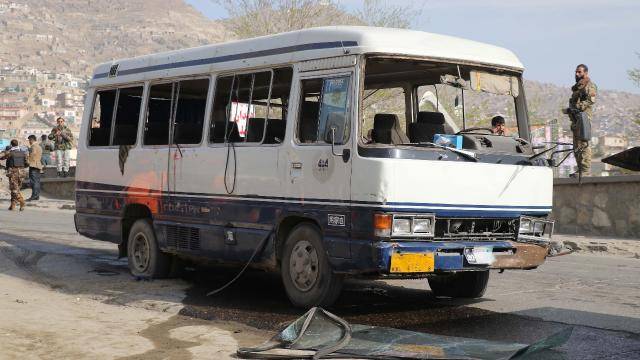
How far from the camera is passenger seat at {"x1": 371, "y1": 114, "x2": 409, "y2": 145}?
8656 millimetres

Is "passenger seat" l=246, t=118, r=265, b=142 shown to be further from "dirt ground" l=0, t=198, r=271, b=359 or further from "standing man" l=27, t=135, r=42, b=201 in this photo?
"standing man" l=27, t=135, r=42, b=201

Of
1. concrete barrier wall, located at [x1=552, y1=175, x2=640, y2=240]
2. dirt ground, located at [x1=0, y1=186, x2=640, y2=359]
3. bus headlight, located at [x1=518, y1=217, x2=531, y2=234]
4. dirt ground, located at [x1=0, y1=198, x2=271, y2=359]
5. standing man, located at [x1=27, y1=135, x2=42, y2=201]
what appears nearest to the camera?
dirt ground, located at [x1=0, y1=198, x2=271, y2=359]

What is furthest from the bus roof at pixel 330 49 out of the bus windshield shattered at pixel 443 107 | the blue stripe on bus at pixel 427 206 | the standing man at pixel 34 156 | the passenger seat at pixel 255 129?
the standing man at pixel 34 156

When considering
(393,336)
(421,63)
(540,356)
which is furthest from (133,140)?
(540,356)

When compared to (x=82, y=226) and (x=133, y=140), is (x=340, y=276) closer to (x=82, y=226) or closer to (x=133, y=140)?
(x=133, y=140)

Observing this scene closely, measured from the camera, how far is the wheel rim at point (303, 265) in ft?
29.8

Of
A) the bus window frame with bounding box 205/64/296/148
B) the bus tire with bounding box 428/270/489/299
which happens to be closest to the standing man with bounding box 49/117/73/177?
the bus window frame with bounding box 205/64/296/148

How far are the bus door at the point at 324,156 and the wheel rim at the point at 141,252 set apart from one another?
334 centimetres

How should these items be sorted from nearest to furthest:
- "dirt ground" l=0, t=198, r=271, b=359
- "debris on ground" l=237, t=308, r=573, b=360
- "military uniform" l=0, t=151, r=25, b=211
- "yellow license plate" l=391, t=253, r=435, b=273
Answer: "debris on ground" l=237, t=308, r=573, b=360
"dirt ground" l=0, t=198, r=271, b=359
"yellow license plate" l=391, t=253, r=435, b=273
"military uniform" l=0, t=151, r=25, b=211

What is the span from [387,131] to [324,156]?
647 millimetres

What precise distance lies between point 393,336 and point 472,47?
3300 millimetres

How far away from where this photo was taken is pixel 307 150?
30.0 feet

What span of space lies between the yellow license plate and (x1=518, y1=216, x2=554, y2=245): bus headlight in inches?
Result: 49.1

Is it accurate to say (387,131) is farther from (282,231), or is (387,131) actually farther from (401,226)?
(282,231)
